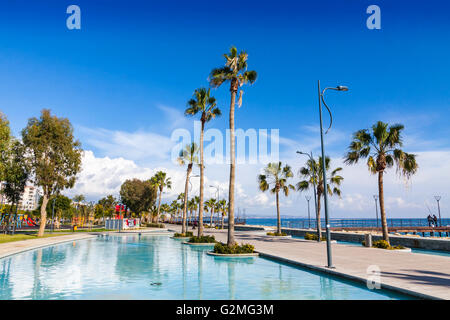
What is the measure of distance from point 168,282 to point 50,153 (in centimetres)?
3667

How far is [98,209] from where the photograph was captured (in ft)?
355

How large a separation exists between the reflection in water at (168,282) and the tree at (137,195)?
188 ft

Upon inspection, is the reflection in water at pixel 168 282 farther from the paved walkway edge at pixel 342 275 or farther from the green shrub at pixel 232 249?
the green shrub at pixel 232 249

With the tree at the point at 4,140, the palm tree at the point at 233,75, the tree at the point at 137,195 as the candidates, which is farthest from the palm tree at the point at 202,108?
the tree at the point at 137,195

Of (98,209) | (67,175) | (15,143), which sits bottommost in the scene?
(98,209)

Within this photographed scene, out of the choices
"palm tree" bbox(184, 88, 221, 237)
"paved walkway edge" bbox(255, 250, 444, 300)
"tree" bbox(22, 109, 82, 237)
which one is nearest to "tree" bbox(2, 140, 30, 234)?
"tree" bbox(22, 109, 82, 237)

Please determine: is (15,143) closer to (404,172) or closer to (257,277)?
(257,277)

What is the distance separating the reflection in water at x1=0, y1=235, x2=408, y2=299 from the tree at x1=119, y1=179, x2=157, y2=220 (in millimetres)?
57278

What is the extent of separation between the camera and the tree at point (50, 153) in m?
38.6

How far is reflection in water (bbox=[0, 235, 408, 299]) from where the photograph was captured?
378 inches
